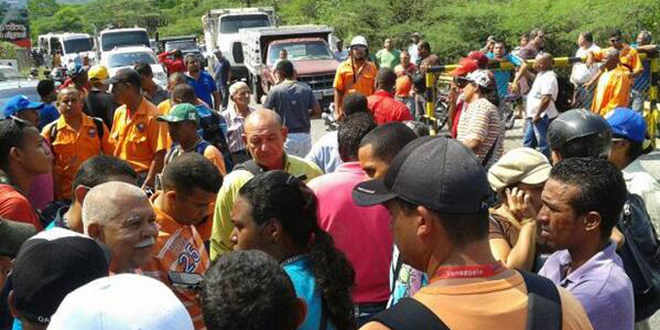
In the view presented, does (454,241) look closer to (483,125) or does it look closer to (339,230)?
(339,230)

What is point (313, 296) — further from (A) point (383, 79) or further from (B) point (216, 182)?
(A) point (383, 79)

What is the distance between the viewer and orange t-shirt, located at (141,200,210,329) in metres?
3.38

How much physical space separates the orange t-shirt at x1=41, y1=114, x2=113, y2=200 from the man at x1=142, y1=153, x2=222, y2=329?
289 cm

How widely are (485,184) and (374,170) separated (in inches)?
73.7

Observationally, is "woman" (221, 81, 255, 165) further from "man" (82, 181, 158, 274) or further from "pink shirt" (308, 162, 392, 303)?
"man" (82, 181, 158, 274)

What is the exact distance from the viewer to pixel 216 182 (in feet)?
12.8

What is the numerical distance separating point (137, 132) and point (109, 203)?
3.56 meters

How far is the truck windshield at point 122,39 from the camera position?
98.2 ft

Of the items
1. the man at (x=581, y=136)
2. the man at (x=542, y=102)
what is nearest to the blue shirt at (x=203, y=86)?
the man at (x=542, y=102)

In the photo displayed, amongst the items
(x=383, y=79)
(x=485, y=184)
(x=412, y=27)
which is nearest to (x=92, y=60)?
(x=412, y=27)

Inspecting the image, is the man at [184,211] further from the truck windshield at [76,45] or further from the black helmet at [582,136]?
the truck windshield at [76,45]

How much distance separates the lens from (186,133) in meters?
5.80

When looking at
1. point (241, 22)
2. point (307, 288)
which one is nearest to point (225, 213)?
point (307, 288)

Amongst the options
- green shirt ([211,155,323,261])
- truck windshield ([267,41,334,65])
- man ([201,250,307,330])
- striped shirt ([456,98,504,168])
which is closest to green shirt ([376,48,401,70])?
truck windshield ([267,41,334,65])
